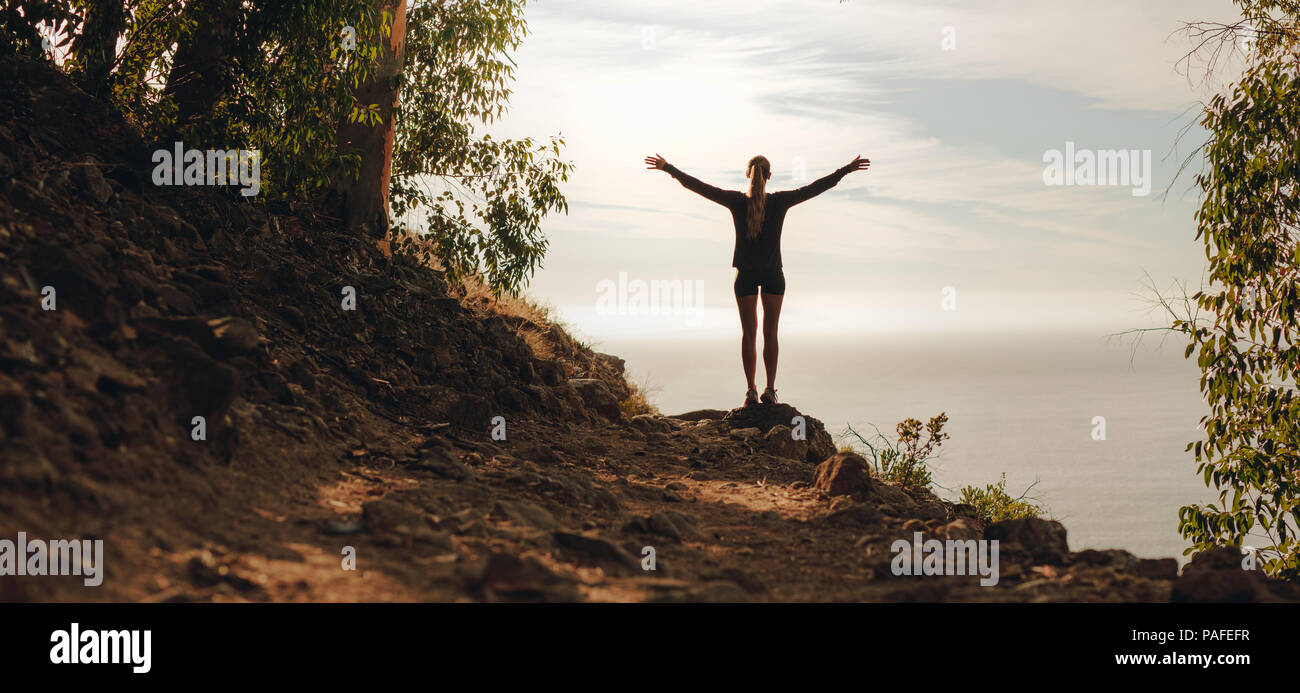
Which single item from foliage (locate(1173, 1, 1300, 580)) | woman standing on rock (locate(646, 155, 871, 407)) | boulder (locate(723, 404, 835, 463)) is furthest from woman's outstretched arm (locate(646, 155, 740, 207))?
foliage (locate(1173, 1, 1300, 580))

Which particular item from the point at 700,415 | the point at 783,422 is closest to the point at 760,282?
the point at 783,422

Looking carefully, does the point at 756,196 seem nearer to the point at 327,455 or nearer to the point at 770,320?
the point at 770,320

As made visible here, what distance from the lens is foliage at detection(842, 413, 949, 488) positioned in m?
9.84

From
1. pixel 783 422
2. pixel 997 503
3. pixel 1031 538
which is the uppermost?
pixel 783 422

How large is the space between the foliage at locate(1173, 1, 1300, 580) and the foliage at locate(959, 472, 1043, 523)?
101 inches

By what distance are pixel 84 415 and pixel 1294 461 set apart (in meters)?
8.63

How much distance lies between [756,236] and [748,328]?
3.10ft

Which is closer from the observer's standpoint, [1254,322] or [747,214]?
[1254,322]

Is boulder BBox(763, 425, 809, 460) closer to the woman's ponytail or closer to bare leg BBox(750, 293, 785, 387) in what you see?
A: bare leg BBox(750, 293, 785, 387)

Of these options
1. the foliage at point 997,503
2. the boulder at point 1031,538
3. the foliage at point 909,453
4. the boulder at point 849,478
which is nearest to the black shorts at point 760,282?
the foliage at point 909,453

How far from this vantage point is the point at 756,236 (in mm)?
9086

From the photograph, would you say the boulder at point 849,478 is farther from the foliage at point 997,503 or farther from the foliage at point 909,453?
the foliage at point 997,503
